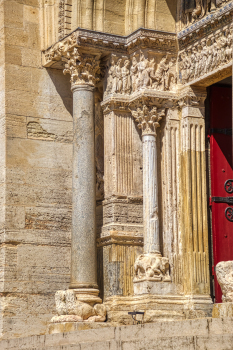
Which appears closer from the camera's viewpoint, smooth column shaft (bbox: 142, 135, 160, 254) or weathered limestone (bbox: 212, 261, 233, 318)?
weathered limestone (bbox: 212, 261, 233, 318)

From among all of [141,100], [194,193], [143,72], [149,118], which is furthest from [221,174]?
[143,72]

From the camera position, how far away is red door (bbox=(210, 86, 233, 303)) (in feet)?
43.3

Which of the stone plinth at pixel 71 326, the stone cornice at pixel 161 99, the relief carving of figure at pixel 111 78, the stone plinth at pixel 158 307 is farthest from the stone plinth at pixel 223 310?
the relief carving of figure at pixel 111 78

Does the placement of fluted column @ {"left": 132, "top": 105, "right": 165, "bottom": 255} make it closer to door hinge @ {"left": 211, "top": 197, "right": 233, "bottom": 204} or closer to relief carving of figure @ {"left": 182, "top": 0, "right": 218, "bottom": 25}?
door hinge @ {"left": 211, "top": 197, "right": 233, "bottom": 204}

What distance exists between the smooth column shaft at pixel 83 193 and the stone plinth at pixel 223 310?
2968 mm

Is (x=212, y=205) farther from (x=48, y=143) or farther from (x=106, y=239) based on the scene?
(x=48, y=143)

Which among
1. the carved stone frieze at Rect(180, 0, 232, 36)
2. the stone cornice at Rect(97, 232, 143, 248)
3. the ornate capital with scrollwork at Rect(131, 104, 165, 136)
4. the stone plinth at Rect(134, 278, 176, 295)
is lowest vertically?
the stone plinth at Rect(134, 278, 176, 295)

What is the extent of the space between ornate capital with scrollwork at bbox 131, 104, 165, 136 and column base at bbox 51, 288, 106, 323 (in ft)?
8.40

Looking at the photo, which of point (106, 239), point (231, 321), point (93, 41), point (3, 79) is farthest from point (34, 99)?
point (231, 321)

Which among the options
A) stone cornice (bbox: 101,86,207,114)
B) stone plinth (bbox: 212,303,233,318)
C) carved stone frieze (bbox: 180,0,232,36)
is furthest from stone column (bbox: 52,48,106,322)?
stone plinth (bbox: 212,303,233,318)

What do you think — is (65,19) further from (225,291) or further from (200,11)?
(225,291)

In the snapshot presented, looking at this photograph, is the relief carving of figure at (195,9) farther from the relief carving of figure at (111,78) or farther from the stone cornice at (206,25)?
the relief carving of figure at (111,78)

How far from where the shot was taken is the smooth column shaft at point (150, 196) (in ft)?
42.5

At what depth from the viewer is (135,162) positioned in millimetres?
13539
